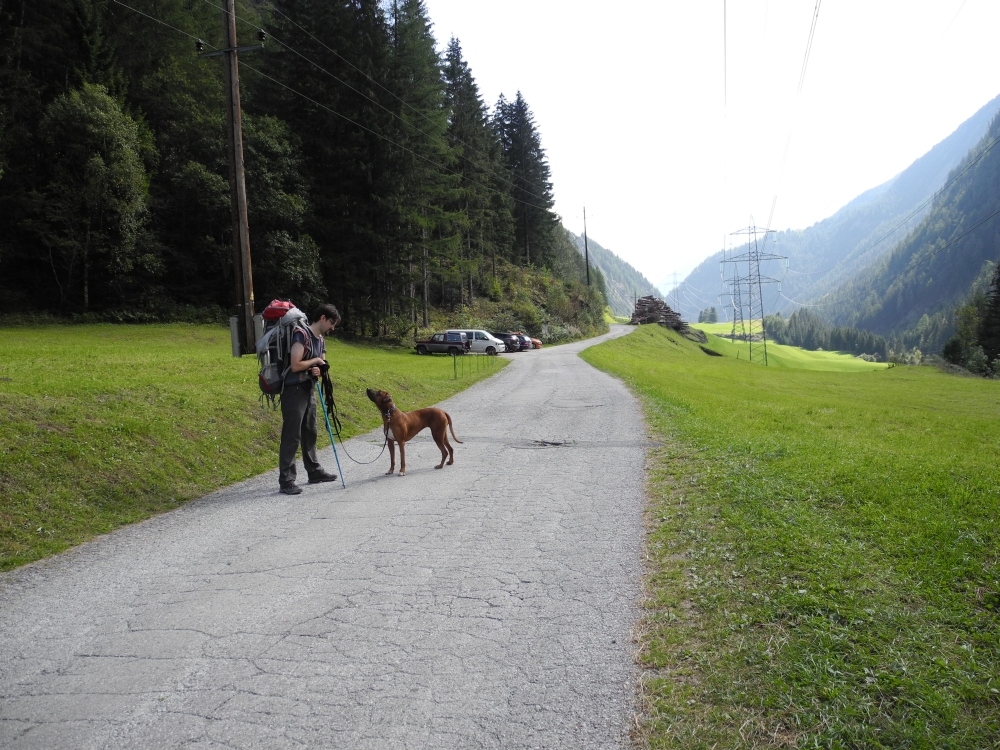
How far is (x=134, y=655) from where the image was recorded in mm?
3363

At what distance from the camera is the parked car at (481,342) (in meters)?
38.0

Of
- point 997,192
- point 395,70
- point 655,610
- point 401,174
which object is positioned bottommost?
point 655,610

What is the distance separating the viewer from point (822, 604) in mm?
3621

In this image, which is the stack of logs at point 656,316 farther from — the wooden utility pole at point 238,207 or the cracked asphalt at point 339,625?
the cracked asphalt at point 339,625

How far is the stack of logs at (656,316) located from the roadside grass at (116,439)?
253ft

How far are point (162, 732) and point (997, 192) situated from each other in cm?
26002

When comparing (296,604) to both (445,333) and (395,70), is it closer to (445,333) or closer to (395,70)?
(445,333)

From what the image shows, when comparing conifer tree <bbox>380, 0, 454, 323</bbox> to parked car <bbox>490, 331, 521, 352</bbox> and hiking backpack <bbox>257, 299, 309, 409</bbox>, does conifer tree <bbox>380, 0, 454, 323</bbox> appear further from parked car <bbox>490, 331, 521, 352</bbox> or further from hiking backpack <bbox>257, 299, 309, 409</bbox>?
hiking backpack <bbox>257, 299, 309, 409</bbox>

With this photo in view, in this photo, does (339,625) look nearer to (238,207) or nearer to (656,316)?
(238,207)

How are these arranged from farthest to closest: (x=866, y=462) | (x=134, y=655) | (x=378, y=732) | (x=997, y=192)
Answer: (x=997, y=192) < (x=866, y=462) < (x=134, y=655) < (x=378, y=732)

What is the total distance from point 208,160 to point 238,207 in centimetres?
2495

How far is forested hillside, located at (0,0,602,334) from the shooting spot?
2902 cm

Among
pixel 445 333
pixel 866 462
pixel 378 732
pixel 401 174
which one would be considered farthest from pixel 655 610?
pixel 401 174

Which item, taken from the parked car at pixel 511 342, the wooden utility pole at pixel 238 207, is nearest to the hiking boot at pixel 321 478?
the wooden utility pole at pixel 238 207
